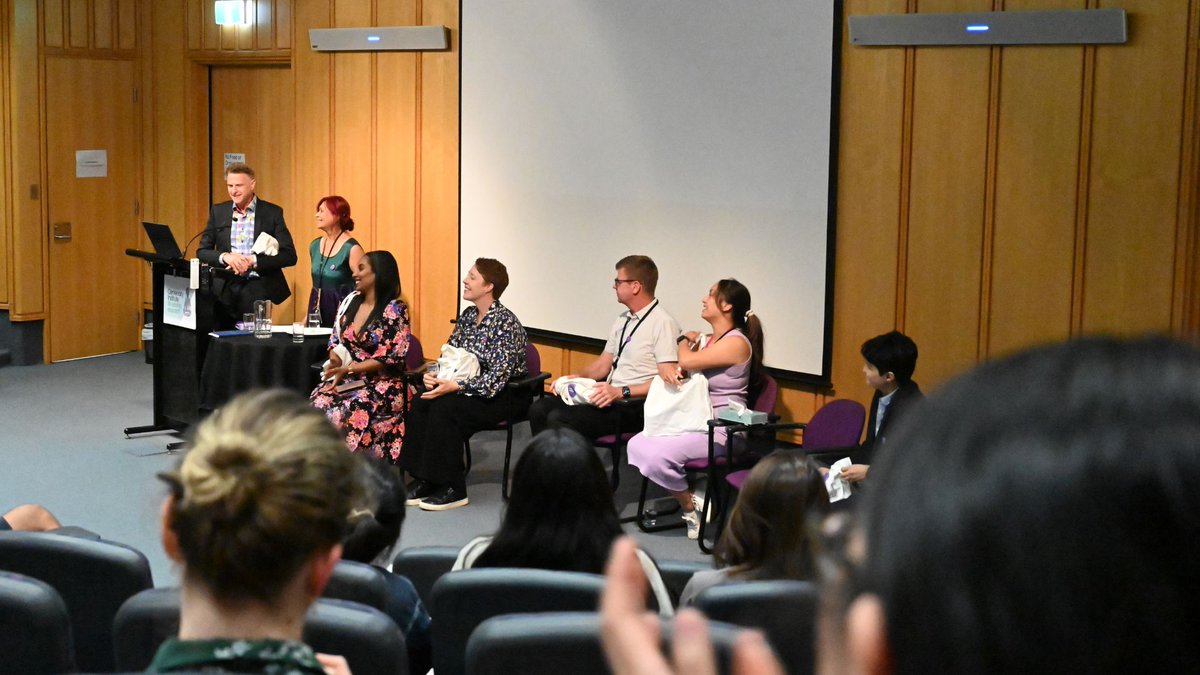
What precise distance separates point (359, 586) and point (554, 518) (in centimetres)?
57

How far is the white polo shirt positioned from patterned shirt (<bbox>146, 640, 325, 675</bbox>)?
5431 mm

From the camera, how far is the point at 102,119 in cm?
1080

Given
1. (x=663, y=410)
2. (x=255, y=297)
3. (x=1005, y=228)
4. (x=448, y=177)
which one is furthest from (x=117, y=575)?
(x=448, y=177)

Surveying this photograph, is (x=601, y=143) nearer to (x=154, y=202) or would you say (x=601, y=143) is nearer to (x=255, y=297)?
(x=255, y=297)

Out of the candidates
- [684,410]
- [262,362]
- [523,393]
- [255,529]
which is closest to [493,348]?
[523,393]

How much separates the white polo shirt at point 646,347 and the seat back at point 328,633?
13.7 feet

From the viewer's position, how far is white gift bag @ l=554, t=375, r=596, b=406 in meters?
6.66

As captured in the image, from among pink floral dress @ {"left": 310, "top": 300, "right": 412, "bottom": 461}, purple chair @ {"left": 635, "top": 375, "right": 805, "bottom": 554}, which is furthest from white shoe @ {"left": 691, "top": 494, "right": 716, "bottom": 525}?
pink floral dress @ {"left": 310, "top": 300, "right": 412, "bottom": 461}

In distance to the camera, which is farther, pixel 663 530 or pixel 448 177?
pixel 448 177

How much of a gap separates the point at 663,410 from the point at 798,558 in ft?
18.9

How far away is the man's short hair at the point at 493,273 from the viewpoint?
696cm

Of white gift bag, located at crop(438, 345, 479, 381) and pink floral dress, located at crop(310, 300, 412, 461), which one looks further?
pink floral dress, located at crop(310, 300, 412, 461)

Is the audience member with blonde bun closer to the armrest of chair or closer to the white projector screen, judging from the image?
the armrest of chair

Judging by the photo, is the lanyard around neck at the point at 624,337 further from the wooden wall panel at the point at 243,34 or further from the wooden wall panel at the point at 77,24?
the wooden wall panel at the point at 77,24
